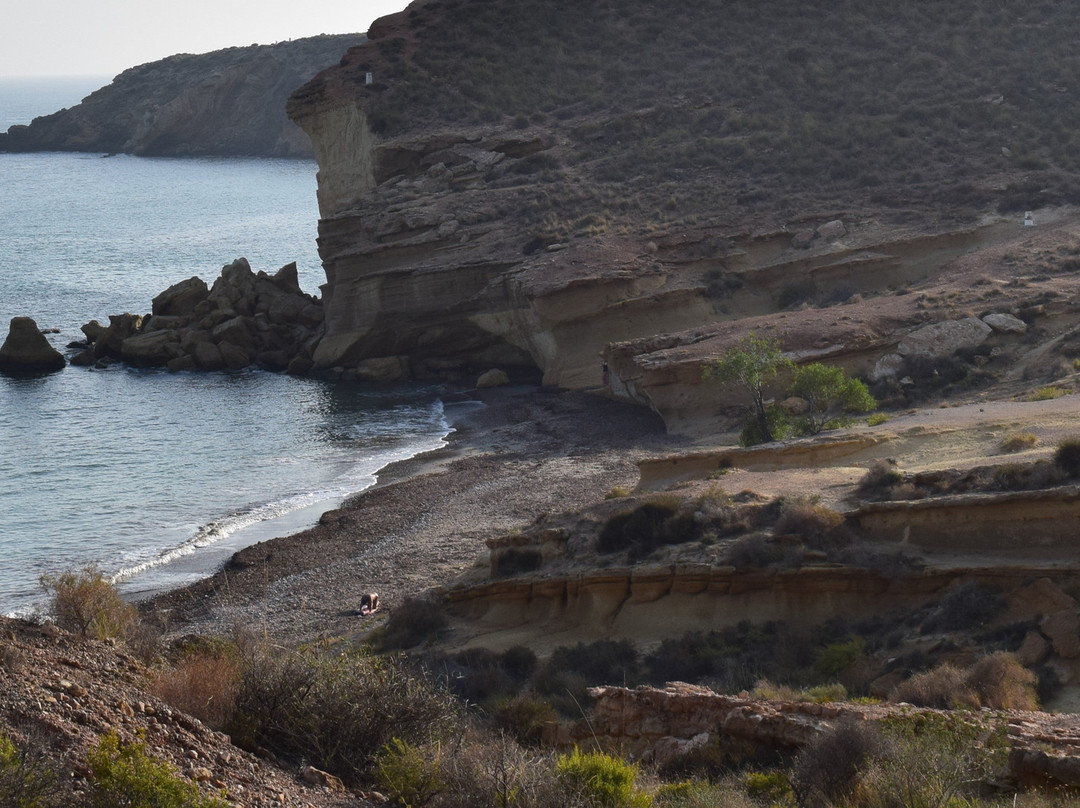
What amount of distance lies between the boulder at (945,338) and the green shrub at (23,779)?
101 ft

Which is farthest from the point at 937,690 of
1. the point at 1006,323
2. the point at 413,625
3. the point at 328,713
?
the point at 1006,323

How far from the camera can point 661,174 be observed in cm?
5278

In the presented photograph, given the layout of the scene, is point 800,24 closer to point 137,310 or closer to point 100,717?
point 137,310

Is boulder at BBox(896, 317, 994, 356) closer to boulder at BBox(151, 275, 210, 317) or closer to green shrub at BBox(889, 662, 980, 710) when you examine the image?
green shrub at BBox(889, 662, 980, 710)

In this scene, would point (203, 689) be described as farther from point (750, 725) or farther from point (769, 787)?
point (750, 725)

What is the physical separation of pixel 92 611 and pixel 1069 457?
1535 centimetres

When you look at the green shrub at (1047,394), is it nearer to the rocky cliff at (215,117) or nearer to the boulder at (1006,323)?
the boulder at (1006,323)

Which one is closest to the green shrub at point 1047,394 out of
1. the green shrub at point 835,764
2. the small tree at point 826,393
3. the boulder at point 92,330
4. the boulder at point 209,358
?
the small tree at point 826,393

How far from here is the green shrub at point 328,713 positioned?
10.8m

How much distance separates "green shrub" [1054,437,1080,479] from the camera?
17.5 meters

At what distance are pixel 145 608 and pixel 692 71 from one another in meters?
45.6

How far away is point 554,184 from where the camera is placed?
52.8m

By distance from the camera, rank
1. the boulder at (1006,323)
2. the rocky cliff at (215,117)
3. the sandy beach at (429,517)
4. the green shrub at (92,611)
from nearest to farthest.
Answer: the green shrub at (92,611) < the sandy beach at (429,517) < the boulder at (1006,323) < the rocky cliff at (215,117)

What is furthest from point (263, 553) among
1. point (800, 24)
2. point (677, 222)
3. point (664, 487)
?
point (800, 24)
